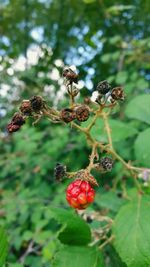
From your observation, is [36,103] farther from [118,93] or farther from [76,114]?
[118,93]

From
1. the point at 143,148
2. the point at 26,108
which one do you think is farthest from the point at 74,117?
the point at 143,148

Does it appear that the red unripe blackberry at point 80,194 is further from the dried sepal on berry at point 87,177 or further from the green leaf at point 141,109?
the green leaf at point 141,109

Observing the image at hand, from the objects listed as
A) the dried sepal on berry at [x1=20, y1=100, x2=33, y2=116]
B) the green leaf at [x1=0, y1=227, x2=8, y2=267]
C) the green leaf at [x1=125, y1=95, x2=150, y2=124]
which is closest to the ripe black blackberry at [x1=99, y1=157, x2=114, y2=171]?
the dried sepal on berry at [x1=20, y1=100, x2=33, y2=116]

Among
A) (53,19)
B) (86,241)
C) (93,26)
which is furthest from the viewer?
(53,19)

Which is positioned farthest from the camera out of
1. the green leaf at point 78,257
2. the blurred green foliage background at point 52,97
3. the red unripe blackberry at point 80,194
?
the blurred green foliage background at point 52,97

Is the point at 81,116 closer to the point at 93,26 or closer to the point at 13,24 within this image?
the point at 93,26

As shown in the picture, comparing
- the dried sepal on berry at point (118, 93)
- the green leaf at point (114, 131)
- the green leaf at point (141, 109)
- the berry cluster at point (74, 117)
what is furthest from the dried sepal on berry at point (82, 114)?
the green leaf at point (141, 109)

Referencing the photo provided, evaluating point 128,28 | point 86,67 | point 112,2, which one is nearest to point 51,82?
point 86,67
